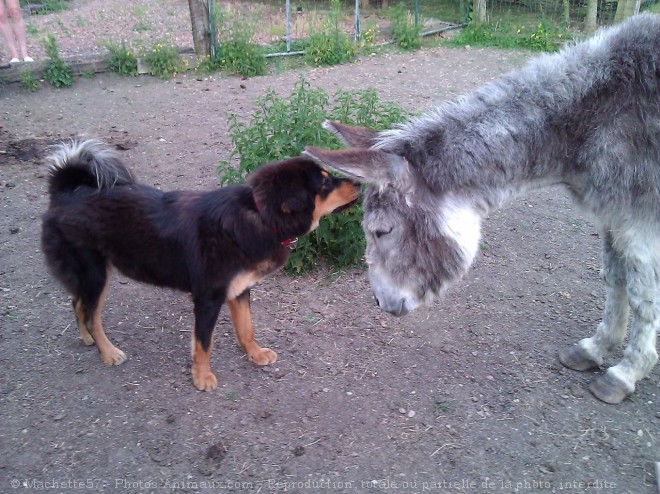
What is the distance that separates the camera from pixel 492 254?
4.76 m

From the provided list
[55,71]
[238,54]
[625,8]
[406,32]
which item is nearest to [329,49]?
[238,54]

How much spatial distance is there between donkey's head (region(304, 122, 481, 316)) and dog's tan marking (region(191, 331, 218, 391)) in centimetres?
114

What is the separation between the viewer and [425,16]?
12023 millimetres

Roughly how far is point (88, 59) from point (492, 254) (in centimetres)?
706

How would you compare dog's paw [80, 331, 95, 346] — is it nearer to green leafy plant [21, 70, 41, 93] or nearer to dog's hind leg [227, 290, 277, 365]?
dog's hind leg [227, 290, 277, 365]

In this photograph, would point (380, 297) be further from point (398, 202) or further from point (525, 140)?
point (525, 140)

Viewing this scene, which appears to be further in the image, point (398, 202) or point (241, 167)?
point (241, 167)

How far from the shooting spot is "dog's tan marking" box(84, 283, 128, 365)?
341 cm

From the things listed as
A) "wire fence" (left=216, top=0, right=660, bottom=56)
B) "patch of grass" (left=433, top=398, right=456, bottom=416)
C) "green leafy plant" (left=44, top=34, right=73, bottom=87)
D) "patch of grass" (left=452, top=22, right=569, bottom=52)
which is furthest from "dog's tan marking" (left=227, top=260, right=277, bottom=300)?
"patch of grass" (left=452, top=22, right=569, bottom=52)

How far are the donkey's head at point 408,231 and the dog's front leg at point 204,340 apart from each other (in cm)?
94

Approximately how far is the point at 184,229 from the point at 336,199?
0.86 meters

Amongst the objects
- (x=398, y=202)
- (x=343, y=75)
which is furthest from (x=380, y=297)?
(x=343, y=75)

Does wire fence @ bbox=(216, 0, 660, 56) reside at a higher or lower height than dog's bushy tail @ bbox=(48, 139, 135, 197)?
higher

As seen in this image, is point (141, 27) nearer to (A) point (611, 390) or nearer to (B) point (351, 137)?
(B) point (351, 137)
